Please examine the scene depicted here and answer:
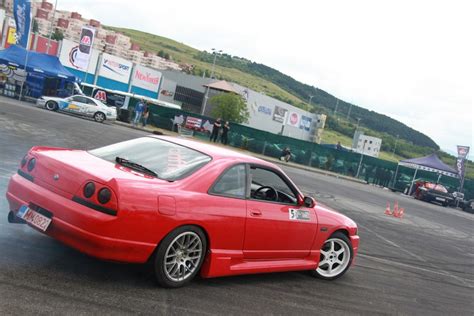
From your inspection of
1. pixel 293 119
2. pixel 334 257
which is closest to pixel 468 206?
pixel 334 257

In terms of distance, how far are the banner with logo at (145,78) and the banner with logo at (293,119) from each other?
24.0 m

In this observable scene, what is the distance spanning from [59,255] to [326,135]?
4646 inches

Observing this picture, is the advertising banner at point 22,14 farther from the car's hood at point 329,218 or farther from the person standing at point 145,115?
the car's hood at point 329,218

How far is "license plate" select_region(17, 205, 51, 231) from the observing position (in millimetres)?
4441

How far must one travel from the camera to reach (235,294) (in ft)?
16.2

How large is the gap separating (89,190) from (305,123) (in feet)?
277

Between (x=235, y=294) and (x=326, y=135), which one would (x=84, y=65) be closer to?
(x=235, y=294)

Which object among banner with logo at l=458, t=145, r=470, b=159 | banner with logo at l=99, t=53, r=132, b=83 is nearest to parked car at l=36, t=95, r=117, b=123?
banner with logo at l=458, t=145, r=470, b=159

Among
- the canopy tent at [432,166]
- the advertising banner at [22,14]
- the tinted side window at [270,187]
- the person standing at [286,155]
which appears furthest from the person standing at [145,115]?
the tinted side window at [270,187]

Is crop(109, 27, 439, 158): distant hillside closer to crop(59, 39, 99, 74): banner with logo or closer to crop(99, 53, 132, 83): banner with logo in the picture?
crop(99, 53, 132, 83): banner with logo

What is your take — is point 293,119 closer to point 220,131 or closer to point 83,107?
point 220,131

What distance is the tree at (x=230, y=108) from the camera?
7019cm

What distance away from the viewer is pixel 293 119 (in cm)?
8344

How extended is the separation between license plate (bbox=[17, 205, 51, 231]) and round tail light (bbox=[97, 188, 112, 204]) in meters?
0.57
